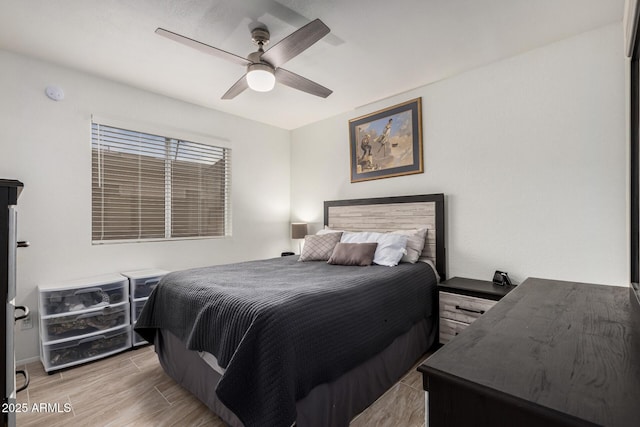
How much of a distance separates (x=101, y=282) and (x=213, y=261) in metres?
1.27

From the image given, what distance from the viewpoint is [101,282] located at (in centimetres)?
264

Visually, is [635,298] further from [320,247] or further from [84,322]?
[84,322]

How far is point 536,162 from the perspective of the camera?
8.16 ft

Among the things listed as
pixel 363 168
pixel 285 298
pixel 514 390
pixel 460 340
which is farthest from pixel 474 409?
pixel 363 168

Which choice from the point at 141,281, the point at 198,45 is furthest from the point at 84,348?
the point at 198,45

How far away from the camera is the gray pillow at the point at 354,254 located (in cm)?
278

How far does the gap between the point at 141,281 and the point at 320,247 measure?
69.6 inches

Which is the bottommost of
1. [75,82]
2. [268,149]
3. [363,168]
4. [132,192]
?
[132,192]

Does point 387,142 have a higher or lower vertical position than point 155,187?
higher

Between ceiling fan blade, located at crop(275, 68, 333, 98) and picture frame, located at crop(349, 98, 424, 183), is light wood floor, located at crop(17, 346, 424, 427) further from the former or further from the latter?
ceiling fan blade, located at crop(275, 68, 333, 98)

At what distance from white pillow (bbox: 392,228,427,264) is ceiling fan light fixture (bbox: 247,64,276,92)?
75.1 inches

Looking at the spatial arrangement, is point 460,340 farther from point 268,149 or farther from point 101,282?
point 268,149

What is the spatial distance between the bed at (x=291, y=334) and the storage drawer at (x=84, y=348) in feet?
1.97

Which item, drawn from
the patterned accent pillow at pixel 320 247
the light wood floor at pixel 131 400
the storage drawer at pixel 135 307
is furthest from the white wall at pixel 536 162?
the storage drawer at pixel 135 307
